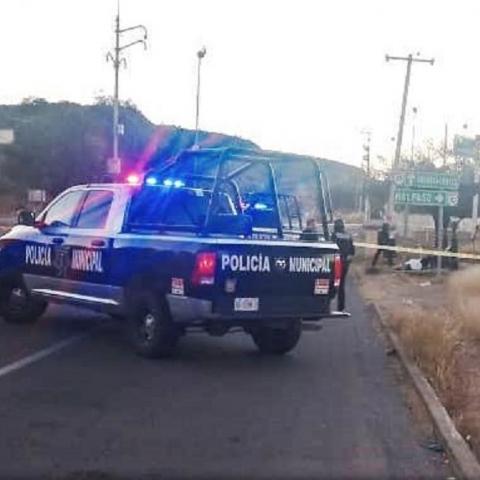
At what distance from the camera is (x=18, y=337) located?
1163cm

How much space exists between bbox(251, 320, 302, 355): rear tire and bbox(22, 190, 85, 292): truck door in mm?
2519

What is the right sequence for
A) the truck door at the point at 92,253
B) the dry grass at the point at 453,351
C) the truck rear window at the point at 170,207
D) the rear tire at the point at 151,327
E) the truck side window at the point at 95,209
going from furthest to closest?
the truck side window at the point at 95,209
the truck rear window at the point at 170,207
the truck door at the point at 92,253
the rear tire at the point at 151,327
the dry grass at the point at 453,351

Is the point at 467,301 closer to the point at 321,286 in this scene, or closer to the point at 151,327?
the point at 321,286

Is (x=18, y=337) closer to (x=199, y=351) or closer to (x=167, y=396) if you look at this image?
(x=199, y=351)

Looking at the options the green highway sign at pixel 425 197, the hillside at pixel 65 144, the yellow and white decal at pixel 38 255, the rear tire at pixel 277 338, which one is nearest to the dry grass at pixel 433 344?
the rear tire at pixel 277 338

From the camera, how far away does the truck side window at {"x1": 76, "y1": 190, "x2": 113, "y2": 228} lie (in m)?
11.4

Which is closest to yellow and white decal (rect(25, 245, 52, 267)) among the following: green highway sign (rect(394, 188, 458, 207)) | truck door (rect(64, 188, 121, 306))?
truck door (rect(64, 188, 121, 306))

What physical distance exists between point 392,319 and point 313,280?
3767 mm

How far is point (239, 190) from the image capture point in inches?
478

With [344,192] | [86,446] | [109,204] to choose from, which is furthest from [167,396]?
[344,192]

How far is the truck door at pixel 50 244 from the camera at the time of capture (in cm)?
1186

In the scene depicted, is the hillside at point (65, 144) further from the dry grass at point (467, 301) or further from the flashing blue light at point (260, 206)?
the flashing blue light at point (260, 206)

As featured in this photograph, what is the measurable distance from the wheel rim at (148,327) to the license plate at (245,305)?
38.1 inches

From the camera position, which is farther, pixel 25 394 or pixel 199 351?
pixel 199 351
